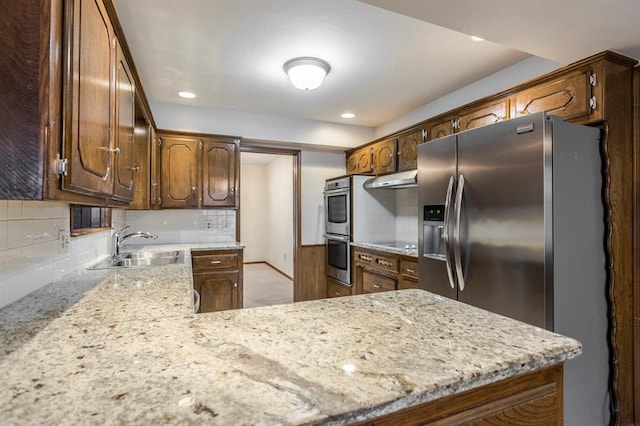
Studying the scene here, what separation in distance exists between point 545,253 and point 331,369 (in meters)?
1.49

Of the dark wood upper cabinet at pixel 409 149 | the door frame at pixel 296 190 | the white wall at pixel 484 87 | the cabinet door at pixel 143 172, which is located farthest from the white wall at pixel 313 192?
the cabinet door at pixel 143 172

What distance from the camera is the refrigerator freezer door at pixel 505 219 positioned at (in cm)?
165

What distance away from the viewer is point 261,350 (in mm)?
704

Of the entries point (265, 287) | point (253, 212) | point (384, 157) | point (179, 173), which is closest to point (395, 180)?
point (384, 157)

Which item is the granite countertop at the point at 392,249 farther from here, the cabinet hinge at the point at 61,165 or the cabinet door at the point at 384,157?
the cabinet hinge at the point at 61,165

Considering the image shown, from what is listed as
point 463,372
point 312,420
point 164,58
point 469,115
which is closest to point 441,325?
point 463,372

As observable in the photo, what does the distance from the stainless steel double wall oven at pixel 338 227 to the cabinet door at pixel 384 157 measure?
37cm

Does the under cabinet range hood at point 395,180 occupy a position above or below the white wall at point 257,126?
below

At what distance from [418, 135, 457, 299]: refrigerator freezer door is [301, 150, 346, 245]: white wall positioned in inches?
79.5

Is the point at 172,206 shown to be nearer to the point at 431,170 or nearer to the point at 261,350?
the point at 431,170

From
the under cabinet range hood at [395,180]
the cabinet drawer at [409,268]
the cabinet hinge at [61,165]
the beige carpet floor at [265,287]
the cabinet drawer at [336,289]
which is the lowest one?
the beige carpet floor at [265,287]

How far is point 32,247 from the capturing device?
4.29 ft

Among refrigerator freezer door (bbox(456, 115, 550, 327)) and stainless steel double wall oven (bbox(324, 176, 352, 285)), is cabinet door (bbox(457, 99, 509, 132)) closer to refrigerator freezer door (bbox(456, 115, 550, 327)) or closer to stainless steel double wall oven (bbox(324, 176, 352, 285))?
refrigerator freezer door (bbox(456, 115, 550, 327))

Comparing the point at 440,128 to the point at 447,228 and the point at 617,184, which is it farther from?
the point at 617,184
